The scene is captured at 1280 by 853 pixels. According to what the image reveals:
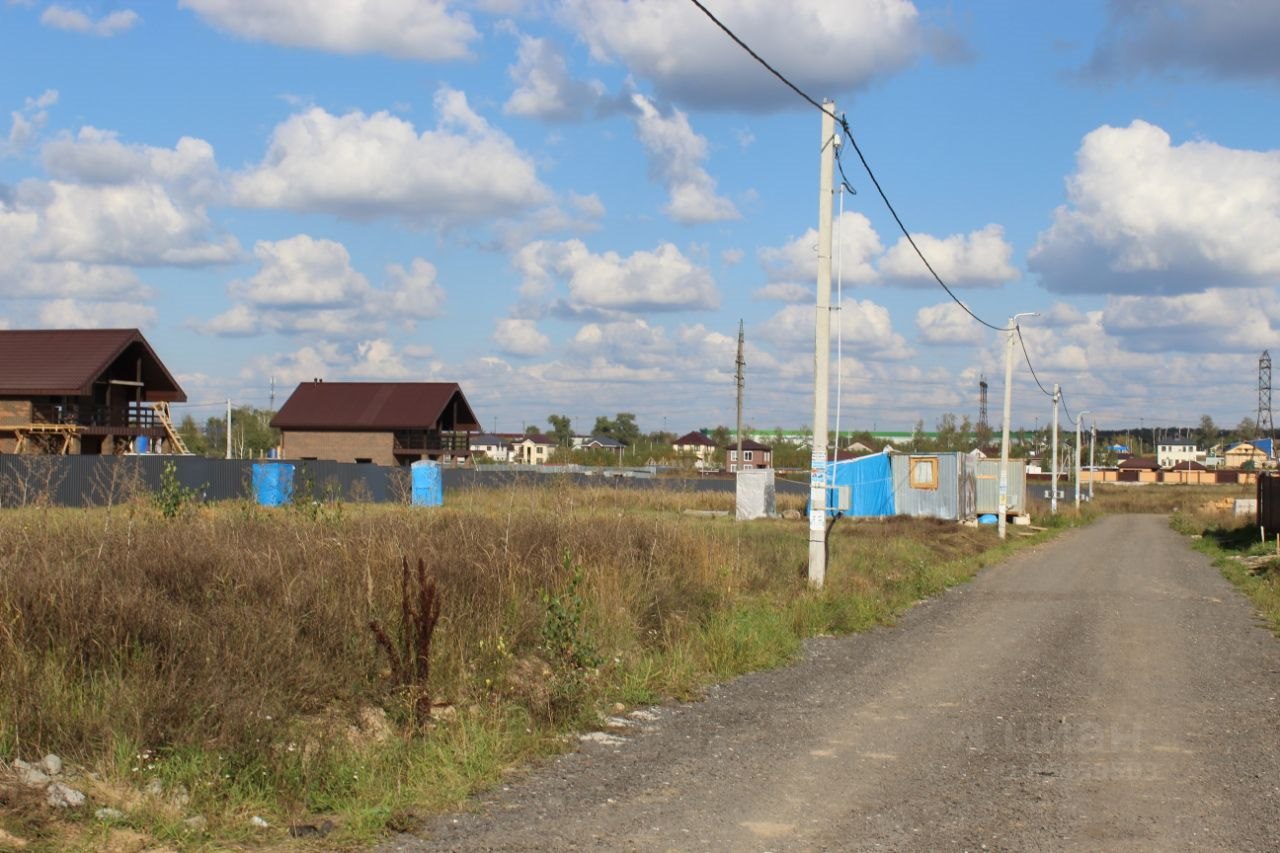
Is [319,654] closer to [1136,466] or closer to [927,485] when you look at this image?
[927,485]

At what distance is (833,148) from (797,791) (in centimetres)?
1187

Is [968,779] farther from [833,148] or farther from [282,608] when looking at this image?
[833,148]

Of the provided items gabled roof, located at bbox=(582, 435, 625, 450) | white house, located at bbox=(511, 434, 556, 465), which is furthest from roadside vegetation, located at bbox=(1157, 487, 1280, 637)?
gabled roof, located at bbox=(582, 435, 625, 450)

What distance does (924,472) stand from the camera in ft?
137

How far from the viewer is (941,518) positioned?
132 feet

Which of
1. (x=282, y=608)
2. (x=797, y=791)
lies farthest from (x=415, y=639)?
(x=797, y=791)

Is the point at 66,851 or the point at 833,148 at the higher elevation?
the point at 833,148

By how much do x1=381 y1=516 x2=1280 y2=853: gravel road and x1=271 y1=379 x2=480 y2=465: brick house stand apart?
6170 cm

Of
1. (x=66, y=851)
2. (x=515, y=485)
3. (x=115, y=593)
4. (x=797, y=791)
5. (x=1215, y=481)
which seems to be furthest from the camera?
(x=1215, y=481)

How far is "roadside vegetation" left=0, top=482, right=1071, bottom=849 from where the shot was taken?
6.07 meters

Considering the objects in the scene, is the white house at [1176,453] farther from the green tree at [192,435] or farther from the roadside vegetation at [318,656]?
the roadside vegetation at [318,656]

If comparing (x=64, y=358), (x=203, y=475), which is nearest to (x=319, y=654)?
(x=203, y=475)

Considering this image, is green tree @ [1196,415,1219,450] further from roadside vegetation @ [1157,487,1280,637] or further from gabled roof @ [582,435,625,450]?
roadside vegetation @ [1157,487,1280,637]

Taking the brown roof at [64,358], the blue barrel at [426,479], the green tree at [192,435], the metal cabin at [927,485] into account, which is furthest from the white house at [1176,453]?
the brown roof at [64,358]
